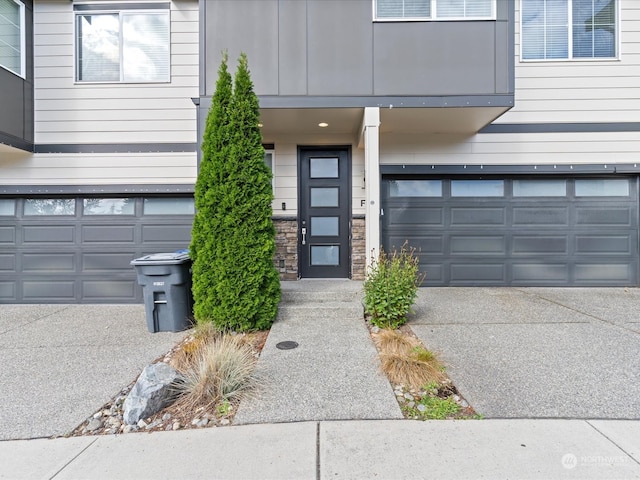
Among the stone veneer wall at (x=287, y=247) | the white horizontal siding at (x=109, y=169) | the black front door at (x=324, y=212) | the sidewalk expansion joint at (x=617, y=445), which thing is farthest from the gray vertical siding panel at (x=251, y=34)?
the sidewalk expansion joint at (x=617, y=445)

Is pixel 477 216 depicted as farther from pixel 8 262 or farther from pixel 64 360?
pixel 8 262

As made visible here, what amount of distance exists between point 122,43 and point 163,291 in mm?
4461

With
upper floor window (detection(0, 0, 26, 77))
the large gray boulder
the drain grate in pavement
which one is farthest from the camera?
upper floor window (detection(0, 0, 26, 77))

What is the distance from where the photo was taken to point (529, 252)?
6078 mm

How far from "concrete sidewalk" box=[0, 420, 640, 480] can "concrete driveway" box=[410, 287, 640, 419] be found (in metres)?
0.25

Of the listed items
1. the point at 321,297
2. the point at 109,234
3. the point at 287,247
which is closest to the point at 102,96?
the point at 109,234

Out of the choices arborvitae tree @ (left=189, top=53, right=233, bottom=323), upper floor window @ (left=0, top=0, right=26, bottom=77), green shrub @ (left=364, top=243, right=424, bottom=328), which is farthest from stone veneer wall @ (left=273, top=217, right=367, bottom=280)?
upper floor window @ (left=0, top=0, right=26, bottom=77)

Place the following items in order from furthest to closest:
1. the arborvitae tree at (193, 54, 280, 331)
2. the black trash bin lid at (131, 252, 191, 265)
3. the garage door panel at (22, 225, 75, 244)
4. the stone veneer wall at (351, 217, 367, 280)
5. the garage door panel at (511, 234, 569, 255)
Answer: the garage door panel at (511, 234, 569, 255) → the stone veneer wall at (351, 217, 367, 280) → the garage door panel at (22, 225, 75, 244) → the black trash bin lid at (131, 252, 191, 265) → the arborvitae tree at (193, 54, 280, 331)

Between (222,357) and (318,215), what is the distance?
379 centimetres

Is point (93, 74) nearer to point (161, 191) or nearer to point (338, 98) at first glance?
point (161, 191)

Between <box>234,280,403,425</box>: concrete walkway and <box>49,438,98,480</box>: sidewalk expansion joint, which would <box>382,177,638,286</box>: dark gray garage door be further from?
<box>49,438,98,480</box>: sidewalk expansion joint

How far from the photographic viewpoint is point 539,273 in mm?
6082

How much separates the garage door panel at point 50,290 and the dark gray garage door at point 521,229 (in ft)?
18.4

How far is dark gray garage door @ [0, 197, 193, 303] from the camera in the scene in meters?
5.66
